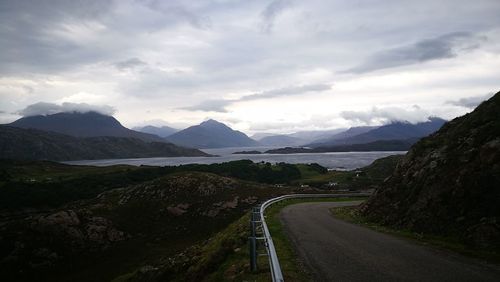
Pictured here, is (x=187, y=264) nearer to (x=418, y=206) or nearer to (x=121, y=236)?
(x=418, y=206)

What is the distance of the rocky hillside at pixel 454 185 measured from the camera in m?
14.9

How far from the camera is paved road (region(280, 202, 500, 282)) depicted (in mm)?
10406

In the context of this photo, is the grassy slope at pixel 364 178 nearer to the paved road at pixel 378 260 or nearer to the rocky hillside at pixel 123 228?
the rocky hillside at pixel 123 228

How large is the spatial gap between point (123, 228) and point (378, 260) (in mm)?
44117

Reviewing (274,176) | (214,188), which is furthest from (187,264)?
(274,176)

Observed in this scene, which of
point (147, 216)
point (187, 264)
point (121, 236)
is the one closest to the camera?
point (187, 264)

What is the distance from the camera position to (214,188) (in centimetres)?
6125

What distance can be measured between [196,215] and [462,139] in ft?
136

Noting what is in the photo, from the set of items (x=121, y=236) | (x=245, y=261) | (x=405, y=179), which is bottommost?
(x=121, y=236)

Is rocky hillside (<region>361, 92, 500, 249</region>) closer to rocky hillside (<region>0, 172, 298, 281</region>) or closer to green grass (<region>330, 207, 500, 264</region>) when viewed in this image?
green grass (<region>330, 207, 500, 264</region>)

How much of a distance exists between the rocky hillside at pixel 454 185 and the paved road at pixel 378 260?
2.32 m

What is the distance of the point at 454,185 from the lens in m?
17.6

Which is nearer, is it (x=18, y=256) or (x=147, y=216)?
(x=18, y=256)

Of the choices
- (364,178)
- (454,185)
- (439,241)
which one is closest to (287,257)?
(439,241)
